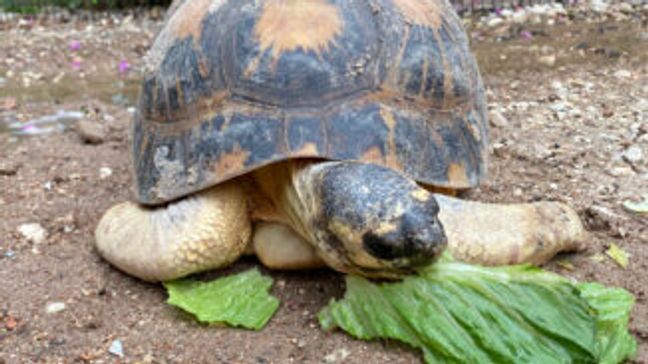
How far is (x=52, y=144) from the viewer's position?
4164 millimetres

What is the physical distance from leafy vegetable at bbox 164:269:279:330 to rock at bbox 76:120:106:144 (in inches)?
71.5

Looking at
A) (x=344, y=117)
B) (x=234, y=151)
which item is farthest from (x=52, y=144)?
(x=344, y=117)

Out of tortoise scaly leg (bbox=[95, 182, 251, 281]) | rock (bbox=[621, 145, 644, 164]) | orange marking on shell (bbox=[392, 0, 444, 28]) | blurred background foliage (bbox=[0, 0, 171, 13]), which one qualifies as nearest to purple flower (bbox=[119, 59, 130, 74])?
blurred background foliage (bbox=[0, 0, 171, 13])

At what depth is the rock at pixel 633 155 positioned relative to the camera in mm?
Result: 3625

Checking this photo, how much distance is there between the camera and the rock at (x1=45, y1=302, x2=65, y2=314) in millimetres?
2495

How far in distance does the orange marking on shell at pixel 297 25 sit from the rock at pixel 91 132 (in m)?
1.89

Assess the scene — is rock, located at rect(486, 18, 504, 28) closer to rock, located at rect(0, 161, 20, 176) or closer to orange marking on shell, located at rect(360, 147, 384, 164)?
rock, located at rect(0, 161, 20, 176)

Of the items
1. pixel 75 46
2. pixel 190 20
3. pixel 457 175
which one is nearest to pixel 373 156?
pixel 457 175

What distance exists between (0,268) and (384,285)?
149 centimetres

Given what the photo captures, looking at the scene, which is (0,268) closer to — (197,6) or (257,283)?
(257,283)

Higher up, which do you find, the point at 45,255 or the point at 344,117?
the point at 344,117

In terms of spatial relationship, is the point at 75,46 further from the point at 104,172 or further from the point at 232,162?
the point at 232,162

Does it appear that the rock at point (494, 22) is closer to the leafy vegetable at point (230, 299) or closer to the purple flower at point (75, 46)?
the purple flower at point (75, 46)

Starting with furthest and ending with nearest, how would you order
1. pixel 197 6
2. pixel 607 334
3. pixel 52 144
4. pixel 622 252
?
pixel 52 144 → pixel 197 6 → pixel 622 252 → pixel 607 334
